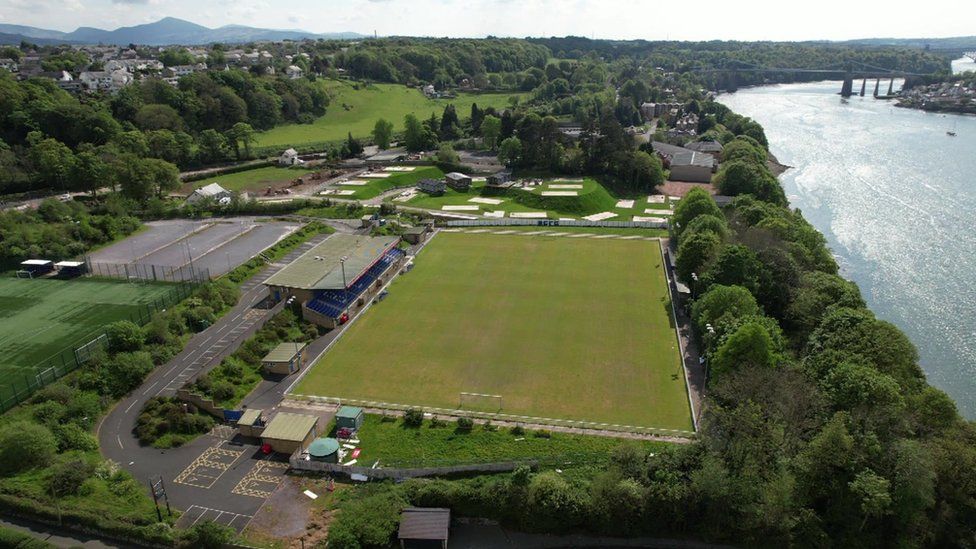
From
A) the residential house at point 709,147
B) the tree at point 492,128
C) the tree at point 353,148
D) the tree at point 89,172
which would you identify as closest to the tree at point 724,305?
the residential house at point 709,147

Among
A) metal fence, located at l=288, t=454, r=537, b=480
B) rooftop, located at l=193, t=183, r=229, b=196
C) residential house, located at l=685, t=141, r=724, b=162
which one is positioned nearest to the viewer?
metal fence, located at l=288, t=454, r=537, b=480

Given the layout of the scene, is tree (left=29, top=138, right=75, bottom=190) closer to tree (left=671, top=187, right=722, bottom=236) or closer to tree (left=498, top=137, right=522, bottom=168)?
tree (left=498, top=137, right=522, bottom=168)

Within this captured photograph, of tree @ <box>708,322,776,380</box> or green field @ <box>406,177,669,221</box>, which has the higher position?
tree @ <box>708,322,776,380</box>

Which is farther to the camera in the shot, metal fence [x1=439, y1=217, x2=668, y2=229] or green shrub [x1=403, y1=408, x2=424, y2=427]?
metal fence [x1=439, y1=217, x2=668, y2=229]

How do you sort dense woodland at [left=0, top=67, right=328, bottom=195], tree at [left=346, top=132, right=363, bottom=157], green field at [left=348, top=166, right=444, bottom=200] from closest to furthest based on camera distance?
dense woodland at [left=0, top=67, right=328, bottom=195], green field at [left=348, top=166, right=444, bottom=200], tree at [left=346, top=132, right=363, bottom=157]

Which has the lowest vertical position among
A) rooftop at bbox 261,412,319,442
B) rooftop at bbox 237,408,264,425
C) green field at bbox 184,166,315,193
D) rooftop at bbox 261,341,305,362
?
rooftop at bbox 237,408,264,425

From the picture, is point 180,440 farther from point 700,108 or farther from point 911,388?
point 700,108

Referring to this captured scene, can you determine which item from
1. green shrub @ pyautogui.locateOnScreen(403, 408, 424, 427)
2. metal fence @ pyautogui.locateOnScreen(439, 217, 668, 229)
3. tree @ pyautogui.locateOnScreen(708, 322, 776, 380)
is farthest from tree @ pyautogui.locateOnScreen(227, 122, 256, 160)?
tree @ pyautogui.locateOnScreen(708, 322, 776, 380)

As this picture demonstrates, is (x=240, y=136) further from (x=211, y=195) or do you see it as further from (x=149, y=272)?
(x=149, y=272)
